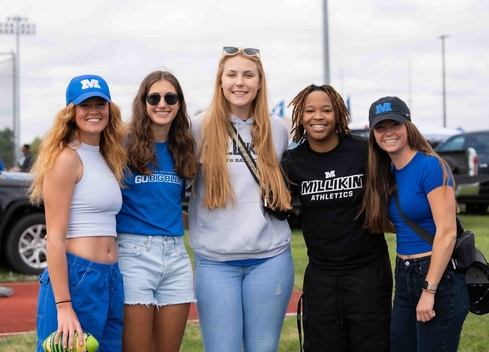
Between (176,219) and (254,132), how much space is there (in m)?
0.70

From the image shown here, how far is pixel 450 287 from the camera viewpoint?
357cm

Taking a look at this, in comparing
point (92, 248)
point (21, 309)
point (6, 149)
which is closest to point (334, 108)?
point (92, 248)

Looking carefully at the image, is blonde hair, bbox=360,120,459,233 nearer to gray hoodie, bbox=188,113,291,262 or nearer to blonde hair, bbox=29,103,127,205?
gray hoodie, bbox=188,113,291,262

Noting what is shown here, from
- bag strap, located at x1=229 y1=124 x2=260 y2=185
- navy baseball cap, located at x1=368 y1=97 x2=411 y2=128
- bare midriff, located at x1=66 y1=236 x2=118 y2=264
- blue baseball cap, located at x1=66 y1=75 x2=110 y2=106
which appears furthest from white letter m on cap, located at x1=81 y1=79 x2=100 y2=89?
navy baseball cap, located at x1=368 y1=97 x2=411 y2=128

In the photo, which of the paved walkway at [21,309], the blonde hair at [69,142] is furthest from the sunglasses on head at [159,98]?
the paved walkway at [21,309]

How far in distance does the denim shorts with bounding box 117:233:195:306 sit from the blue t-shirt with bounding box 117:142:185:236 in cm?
4

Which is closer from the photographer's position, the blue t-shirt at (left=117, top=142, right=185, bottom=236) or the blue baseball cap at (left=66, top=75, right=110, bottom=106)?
the blue baseball cap at (left=66, top=75, right=110, bottom=106)

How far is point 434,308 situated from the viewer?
11.7 feet

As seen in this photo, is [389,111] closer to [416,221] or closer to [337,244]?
[416,221]

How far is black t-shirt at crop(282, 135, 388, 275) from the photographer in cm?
389

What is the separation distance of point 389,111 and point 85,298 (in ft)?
6.20

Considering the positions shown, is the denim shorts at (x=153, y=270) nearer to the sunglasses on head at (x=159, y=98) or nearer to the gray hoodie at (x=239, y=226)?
the gray hoodie at (x=239, y=226)

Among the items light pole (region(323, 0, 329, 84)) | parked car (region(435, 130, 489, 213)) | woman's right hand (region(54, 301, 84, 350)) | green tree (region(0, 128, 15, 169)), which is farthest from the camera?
green tree (region(0, 128, 15, 169))

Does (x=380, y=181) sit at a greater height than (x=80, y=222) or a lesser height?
greater
